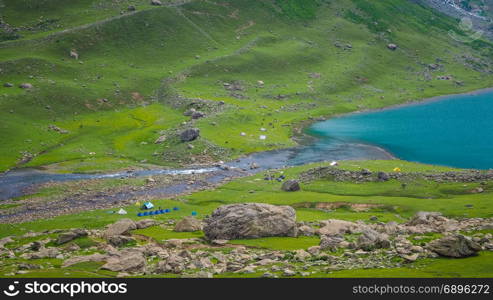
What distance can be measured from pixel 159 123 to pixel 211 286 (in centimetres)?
11421

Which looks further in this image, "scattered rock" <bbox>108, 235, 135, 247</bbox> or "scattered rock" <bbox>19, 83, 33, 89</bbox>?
"scattered rock" <bbox>19, 83, 33, 89</bbox>

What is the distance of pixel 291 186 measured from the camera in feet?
315

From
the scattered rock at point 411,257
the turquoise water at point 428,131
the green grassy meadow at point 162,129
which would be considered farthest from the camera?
the turquoise water at point 428,131

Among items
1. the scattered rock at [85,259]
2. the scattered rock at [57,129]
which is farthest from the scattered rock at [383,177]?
the scattered rock at [57,129]

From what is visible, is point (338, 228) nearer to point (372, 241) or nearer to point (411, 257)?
point (372, 241)

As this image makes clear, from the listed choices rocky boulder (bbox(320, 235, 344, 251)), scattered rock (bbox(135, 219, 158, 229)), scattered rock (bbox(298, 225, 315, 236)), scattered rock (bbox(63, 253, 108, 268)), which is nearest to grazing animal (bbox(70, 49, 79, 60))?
scattered rock (bbox(135, 219, 158, 229))

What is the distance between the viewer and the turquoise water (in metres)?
127

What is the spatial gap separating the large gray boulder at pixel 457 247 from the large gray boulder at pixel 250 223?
20422mm

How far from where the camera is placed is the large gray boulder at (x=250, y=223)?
63469 millimetres

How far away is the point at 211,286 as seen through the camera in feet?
118

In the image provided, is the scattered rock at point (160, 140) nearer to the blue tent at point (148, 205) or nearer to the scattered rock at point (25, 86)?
the blue tent at point (148, 205)

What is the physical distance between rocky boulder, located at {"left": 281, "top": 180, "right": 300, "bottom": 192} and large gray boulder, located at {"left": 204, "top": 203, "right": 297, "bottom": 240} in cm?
3030

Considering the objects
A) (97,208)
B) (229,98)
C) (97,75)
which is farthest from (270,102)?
(97,208)

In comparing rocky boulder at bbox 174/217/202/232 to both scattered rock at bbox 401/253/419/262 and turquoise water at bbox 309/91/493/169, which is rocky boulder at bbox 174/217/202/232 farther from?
turquoise water at bbox 309/91/493/169
